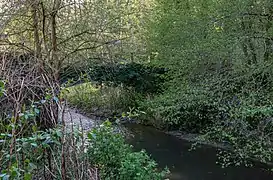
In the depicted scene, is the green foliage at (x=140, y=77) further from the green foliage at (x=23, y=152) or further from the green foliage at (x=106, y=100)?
the green foliage at (x=23, y=152)

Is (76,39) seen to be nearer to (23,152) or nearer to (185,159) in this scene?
(185,159)

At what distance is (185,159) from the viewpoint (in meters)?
7.68

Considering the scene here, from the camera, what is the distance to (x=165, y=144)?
28.9 feet

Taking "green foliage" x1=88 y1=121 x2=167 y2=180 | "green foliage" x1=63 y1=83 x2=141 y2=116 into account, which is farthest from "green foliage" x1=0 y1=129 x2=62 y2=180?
"green foliage" x1=63 y1=83 x2=141 y2=116

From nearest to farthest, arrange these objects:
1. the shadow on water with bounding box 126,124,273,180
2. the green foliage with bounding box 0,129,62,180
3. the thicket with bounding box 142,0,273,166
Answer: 1. the green foliage with bounding box 0,129,62,180
2. the thicket with bounding box 142,0,273,166
3. the shadow on water with bounding box 126,124,273,180

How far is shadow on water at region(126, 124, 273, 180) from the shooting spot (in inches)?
260

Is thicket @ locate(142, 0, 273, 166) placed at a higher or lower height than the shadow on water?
higher

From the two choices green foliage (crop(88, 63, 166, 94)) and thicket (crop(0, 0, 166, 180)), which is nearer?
thicket (crop(0, 0, 166, 180))

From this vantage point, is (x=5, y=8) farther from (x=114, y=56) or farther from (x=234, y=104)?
(x=234, y=104)

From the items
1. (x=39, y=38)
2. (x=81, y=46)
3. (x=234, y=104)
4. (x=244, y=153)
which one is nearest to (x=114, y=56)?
(x=81, y=46)

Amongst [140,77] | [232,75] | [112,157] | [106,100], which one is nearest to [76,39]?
[232,75]

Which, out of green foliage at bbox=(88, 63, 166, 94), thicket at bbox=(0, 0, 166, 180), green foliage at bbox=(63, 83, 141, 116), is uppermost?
thicket at bbox=(0, 0, 166, 180)

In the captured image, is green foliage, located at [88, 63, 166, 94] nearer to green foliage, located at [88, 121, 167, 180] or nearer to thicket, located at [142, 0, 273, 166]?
thicket, located at [142, 0, 273, 166]

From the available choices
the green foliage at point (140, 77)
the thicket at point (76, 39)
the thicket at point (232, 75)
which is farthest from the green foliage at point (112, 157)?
the green foliage at point (140, 77)
